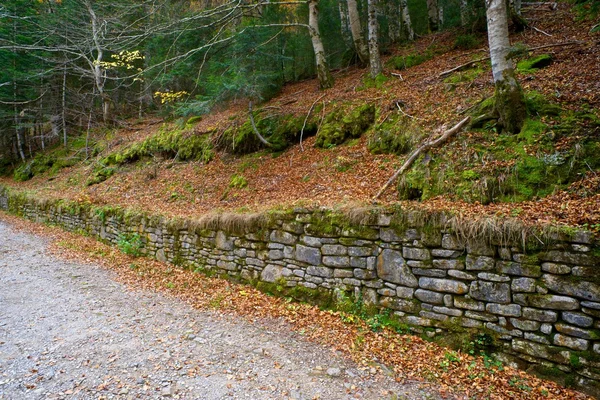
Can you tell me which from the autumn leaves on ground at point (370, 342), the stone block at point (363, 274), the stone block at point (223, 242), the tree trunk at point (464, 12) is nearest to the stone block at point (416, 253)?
the stone block at point (363, 274)

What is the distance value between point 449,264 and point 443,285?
29 cm

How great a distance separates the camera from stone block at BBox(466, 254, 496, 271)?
3674 mm

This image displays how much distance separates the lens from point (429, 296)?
161 inches

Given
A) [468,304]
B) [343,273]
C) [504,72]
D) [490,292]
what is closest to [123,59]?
[343,273]

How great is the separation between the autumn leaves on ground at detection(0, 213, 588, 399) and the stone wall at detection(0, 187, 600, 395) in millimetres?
235

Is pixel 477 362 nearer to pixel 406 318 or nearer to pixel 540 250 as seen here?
pixel 406 318

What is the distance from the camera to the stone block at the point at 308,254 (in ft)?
16.6

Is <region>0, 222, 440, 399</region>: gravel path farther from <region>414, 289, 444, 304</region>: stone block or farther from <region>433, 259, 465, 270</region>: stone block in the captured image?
<region>433, 259, 465, 270</region>: stone block

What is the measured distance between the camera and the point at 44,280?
21.3 feet

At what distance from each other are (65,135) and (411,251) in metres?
21.3

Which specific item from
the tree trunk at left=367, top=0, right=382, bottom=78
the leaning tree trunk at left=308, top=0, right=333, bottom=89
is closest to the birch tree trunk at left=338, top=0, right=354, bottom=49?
the leaning tree trunk at left=308, top=0, right=333, bottom=89

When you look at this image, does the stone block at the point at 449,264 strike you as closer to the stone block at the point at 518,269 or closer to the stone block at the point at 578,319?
the stone block at the point at 518,269

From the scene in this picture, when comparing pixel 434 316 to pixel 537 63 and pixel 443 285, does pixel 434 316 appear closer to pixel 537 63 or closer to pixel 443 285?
pixel 443 285

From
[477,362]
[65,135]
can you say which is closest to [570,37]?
[477,362]
